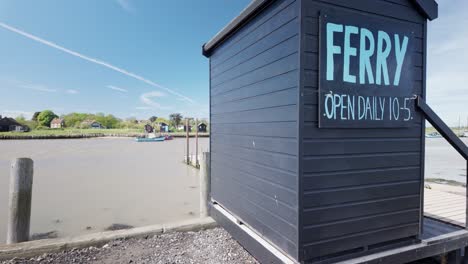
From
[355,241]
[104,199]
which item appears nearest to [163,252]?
[355,241]

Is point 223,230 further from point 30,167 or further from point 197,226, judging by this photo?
point 30,167

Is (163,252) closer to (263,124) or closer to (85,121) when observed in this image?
(263,124)

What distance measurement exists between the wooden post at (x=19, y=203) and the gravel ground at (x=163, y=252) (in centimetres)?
39

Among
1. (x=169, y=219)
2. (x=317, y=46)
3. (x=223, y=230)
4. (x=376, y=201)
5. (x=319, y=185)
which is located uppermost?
(x=317, y=46)

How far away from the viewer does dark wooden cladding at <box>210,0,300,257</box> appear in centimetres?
192

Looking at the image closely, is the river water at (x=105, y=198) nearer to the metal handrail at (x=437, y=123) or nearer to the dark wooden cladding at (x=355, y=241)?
the dark wooden cladding at (x=355, y=241)

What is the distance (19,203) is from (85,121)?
90.5 m

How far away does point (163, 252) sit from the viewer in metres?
2.87

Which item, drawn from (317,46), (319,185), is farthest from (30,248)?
(317,46)

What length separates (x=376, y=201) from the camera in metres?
2.14

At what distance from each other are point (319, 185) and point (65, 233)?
4640 mm

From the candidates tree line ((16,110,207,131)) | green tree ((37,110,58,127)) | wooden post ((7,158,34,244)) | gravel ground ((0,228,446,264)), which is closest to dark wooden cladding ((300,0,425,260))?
gravel ground ((0,228,446,264))

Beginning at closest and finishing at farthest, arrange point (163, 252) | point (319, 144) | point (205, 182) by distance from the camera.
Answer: point (319, 144) → point (163, 252) → point (205, 182)

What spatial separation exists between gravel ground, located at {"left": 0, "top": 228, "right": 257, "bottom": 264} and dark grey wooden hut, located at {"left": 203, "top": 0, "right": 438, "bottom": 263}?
338mm
